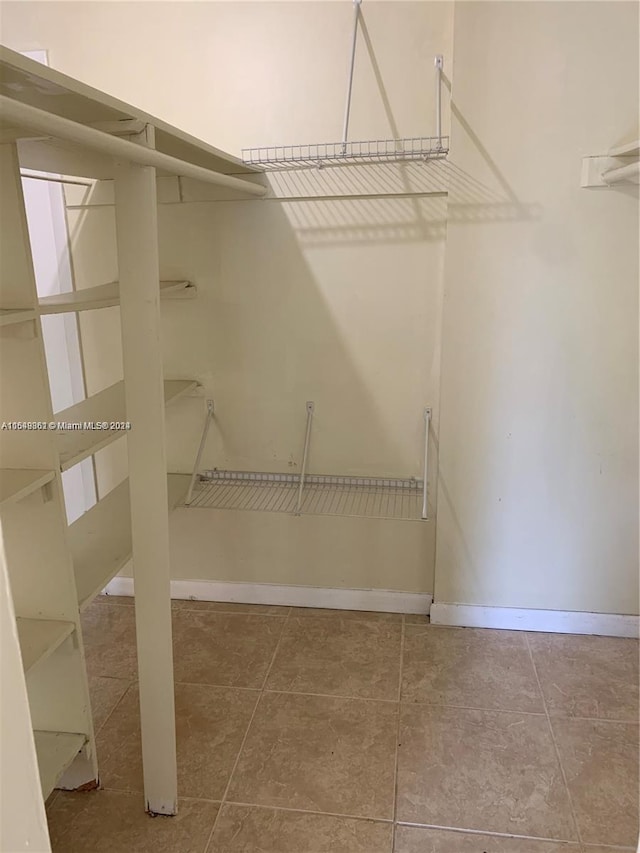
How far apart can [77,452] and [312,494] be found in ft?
2.99

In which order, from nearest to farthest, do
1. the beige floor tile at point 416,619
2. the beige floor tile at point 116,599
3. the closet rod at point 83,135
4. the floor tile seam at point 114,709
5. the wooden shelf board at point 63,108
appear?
the closet rod at point 83,135 < the wooden shelf board at point 63,108 < the floor tile seam at point 114,709 < the beige floor tile at point 416,619 < the beige floor tile at point 116,599

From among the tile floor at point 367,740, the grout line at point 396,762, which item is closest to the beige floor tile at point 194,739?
the tile floor at point 367,740

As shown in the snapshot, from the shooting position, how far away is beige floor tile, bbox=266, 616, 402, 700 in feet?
6.01

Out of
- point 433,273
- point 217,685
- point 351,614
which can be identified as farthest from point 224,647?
point 433,273

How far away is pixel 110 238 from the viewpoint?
202 centimetres

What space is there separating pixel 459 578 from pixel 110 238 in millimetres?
1574

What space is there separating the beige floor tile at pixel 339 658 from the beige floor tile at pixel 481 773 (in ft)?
0.52

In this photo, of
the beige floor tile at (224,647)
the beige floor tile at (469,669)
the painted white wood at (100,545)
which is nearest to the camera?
the painted white wood at (100,545)

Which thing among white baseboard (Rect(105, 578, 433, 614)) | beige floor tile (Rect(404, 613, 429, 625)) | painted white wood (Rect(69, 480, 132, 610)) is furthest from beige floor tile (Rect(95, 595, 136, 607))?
beige floor tile (Rect(404, 613, 429, 625))

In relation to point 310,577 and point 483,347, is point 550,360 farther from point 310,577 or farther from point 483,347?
point 310,577

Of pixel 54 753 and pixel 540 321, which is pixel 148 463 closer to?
pixel 54 753

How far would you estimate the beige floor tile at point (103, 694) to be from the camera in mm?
1726

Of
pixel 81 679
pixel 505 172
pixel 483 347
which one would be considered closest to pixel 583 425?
pixel 483 347

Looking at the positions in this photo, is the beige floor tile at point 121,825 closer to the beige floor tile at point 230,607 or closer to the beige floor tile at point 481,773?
the beige floor tile at point 481,773
